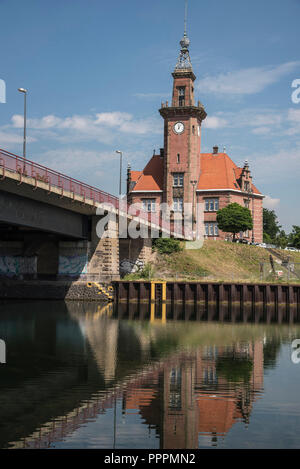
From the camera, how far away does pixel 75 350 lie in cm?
2745

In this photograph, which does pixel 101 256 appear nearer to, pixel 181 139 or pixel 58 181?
pixel 58 181

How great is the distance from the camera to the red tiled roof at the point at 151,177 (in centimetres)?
9862

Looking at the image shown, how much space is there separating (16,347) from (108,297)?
27.8 m

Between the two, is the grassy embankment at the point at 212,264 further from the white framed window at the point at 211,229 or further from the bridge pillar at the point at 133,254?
the white framed window at the point at 211,229

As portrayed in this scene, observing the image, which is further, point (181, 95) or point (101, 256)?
point (181, 95)

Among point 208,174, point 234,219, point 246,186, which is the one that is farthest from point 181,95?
point 234,219

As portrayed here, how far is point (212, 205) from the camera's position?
9731cm

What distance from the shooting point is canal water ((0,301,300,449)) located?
14688 millimetres

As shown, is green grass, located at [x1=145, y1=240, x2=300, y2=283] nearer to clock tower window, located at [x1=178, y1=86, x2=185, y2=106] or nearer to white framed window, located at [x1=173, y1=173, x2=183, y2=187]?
white framed window, located at [x1=173, y1=173, x2=183, y2=187]

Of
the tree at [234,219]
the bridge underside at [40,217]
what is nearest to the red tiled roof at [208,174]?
the tree at [234,219]

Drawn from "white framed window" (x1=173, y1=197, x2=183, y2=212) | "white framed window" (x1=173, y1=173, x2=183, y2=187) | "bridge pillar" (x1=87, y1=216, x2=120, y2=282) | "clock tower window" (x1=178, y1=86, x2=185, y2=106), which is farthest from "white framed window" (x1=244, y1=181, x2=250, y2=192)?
"bridge pillar" (x1=87, y1=216, x2=120, y2=282)

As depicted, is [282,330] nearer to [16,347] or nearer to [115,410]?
[16,347]

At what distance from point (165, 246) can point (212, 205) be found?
88.8 ft
